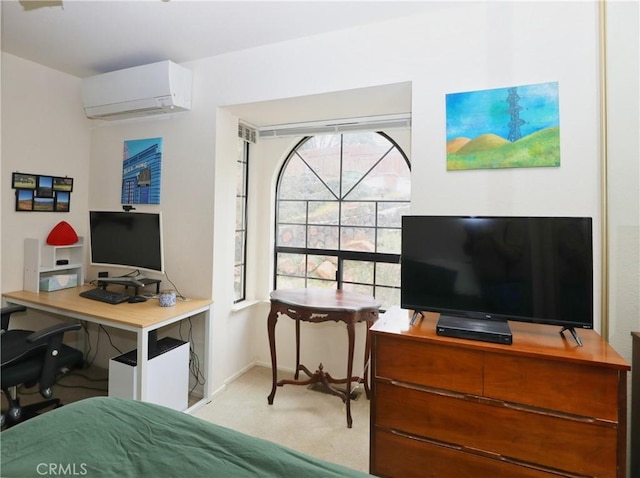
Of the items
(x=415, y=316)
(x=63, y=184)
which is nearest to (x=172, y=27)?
(x=63, y=184)

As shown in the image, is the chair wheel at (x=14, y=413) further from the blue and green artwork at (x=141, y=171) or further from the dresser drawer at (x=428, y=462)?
the dresser drawer at (x=428, y=462)

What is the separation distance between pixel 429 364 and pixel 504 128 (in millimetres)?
1315

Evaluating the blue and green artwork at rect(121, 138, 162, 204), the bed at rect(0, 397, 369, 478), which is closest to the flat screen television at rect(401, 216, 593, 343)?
the bed at rect(0, 397, 369, 478)

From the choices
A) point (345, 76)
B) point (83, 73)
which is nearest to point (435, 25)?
point (345, 76)

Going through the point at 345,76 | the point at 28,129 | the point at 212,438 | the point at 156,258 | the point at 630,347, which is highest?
the point at 345,76

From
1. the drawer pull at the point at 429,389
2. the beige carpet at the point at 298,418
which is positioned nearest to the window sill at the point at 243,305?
the beige carpet at the point at 298,418

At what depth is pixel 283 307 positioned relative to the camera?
2504 mm

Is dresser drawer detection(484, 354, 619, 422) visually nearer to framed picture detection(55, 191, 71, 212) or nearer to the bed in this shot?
the bed

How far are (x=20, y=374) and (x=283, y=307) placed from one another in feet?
5.08

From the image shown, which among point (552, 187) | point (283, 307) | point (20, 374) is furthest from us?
point (283, 307)

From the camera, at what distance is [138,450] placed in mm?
1002

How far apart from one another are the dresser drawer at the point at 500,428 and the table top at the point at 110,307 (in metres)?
1.44

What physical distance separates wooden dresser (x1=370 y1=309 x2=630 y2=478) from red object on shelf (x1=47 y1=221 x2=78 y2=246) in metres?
2.75

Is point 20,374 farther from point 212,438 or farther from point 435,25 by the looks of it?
point 435,25
